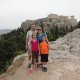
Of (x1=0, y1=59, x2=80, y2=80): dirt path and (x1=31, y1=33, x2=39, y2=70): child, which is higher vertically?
(x1=31, y1=33, x2=39, y2=70): child

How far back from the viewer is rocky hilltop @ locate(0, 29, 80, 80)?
1509cm

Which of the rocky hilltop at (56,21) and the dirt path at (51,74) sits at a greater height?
the rocky hilltop at (56,21)

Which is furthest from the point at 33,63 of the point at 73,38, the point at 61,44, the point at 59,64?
the point at 73,38

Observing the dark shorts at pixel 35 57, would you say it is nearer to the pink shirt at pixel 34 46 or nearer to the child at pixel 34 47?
the child at pixel 34 47

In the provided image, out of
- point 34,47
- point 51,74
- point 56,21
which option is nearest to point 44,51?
point 34,47

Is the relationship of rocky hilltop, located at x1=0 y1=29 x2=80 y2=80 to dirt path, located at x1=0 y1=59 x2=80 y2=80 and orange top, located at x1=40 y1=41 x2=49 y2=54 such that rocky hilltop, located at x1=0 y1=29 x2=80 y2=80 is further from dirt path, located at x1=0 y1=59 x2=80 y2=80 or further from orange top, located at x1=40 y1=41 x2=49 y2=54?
orange top, located at x1=40 y1=41 x2=49 y2=54

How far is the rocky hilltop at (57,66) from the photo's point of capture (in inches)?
594

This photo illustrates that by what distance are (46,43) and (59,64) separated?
1.90 metres

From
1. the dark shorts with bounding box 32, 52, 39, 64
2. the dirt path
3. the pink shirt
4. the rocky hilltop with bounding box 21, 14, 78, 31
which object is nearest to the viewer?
the dirt path

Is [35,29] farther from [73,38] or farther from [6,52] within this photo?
[6,52]

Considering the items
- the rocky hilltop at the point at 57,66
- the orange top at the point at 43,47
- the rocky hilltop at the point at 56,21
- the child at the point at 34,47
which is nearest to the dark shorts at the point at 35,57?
the child at the point at 34,47

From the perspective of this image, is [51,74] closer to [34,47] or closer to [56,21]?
[34,47]

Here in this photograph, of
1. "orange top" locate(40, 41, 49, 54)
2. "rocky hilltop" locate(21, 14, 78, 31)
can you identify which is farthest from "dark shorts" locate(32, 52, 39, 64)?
"rocky hilltop" locate(21, 14, 78, 31)

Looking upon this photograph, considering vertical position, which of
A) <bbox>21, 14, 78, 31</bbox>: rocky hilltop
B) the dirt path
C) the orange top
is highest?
<bbox>21, 14, 78, 31</bbox>: rocky hilltop
